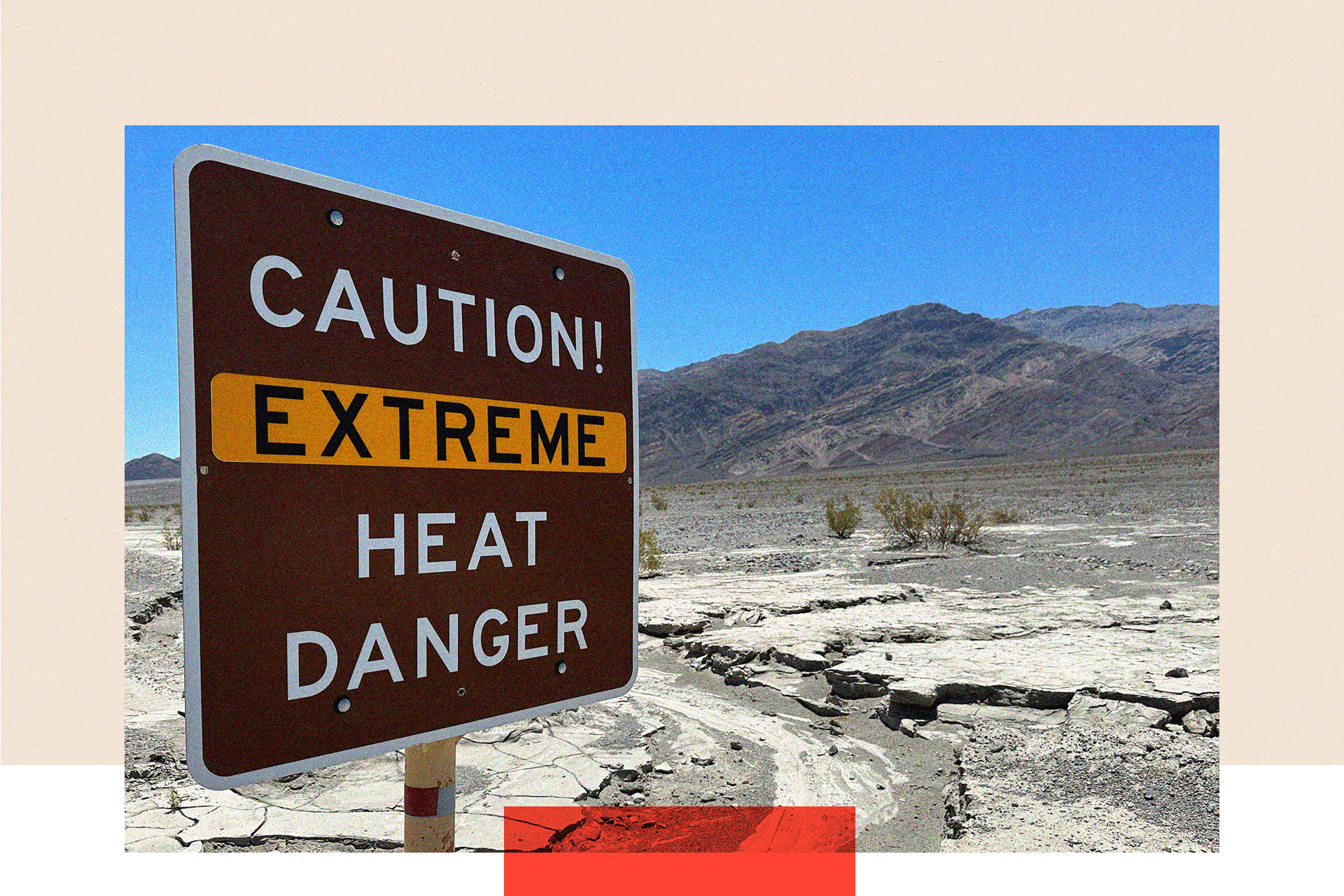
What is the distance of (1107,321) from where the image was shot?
133500mm

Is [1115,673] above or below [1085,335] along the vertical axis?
below

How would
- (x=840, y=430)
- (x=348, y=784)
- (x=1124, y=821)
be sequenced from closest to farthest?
1. (x=1124, y=821)
2. (x=348, y=784)
3. (x=840, y=430)

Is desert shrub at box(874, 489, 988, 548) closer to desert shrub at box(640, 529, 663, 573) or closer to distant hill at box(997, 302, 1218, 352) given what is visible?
desert shrub at box(640, 529, 663, 573)

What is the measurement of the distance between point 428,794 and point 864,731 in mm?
4541

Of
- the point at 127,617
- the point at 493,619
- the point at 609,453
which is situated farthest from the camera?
the point at 127,617

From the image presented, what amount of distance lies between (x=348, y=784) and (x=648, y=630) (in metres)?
4.03

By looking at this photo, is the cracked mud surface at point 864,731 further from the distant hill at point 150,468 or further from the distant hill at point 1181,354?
the distant hill at point 150,468

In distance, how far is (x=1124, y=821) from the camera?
3896 millimetres

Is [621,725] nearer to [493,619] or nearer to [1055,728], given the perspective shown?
[1055,728]

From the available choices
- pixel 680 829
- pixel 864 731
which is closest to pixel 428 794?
pixel 680 829

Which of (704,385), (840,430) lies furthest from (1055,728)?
(704,385)

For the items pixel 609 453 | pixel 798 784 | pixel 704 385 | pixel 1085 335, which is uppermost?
pixel 1085 335

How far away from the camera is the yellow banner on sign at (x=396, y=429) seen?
1041mm

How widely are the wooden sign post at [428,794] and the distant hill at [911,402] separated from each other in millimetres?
70768
